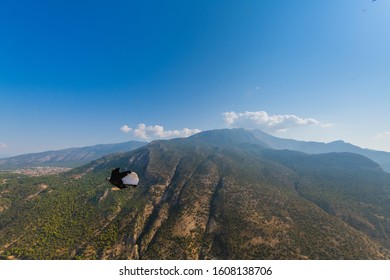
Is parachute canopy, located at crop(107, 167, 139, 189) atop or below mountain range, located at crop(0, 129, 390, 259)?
atop

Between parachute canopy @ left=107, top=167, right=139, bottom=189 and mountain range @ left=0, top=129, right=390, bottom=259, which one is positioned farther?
mountain range @ left=0, top=129, right=390, bottom=259

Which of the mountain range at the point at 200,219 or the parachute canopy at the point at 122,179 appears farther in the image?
the mountain range at the point at 200,219

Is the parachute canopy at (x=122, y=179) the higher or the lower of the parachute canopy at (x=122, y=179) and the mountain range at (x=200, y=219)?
the higher

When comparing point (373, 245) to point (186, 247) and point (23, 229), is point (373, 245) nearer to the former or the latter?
point (186, 247)

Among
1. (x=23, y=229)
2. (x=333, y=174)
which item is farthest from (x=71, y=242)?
(x=333, y=174)
